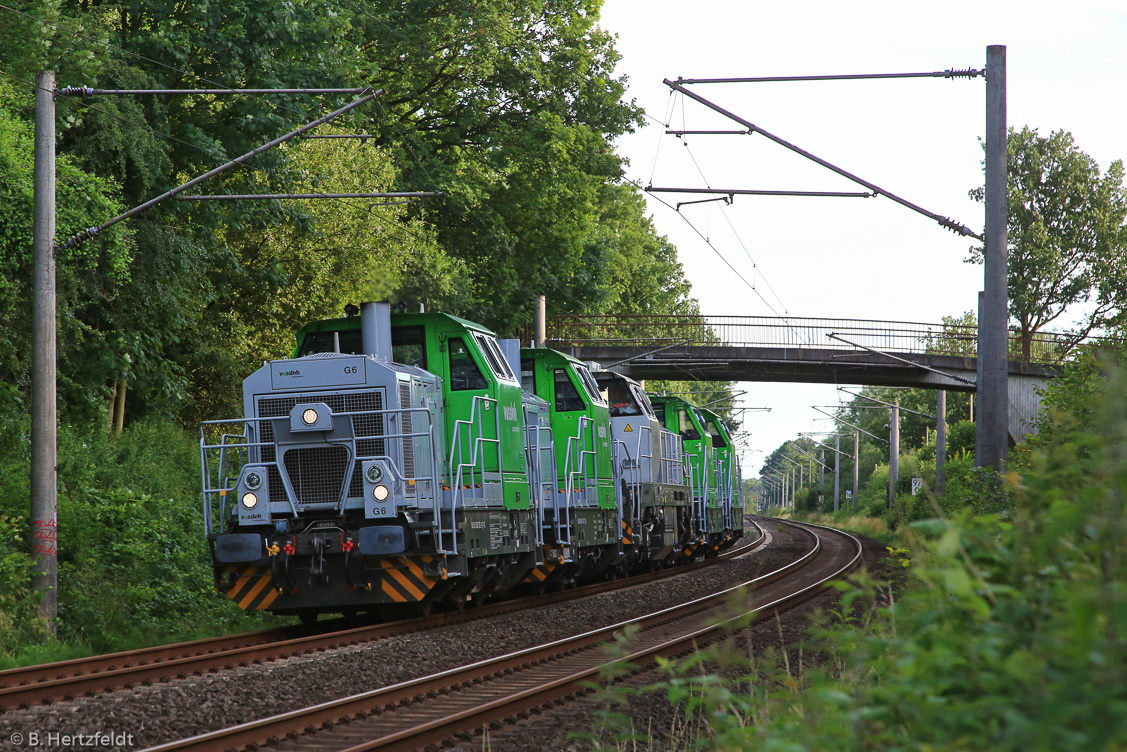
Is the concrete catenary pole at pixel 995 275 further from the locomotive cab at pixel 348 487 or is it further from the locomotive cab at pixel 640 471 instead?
the locomotive cab at pixel 640 471

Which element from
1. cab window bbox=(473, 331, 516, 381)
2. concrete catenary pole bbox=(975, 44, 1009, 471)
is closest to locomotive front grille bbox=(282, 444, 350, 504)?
cab window bbox=(473, 331, 516, 381)

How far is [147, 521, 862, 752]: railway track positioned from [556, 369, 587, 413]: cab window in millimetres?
4084

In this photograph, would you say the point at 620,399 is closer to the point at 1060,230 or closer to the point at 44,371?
the point at 44,371

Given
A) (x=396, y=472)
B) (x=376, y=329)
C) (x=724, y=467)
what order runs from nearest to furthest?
1. (x=396, y=472)
2. (x=376, y=329)
3. (x=724, y=467)

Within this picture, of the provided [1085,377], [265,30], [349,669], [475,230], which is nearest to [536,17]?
[475,230]

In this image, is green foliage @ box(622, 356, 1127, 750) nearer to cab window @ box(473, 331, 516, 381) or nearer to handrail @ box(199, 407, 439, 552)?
handrail @ box(199, 407, 439, 552)

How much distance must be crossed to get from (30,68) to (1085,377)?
14.8 metres

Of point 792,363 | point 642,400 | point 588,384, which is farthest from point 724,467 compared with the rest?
point 588,384

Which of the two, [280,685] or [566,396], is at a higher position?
[566,396]

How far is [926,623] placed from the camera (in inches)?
126

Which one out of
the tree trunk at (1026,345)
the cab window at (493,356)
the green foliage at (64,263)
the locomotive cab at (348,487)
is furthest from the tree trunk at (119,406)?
the tree trunk at (1026,345)

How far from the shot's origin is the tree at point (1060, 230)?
4794 centimetres

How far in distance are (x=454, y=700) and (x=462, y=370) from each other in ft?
17.0

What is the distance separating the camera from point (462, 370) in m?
12.6
